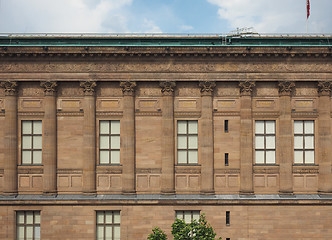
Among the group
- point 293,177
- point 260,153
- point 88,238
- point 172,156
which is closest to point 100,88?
point 172,156

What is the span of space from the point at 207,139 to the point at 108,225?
11616mm

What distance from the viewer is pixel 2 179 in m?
31.2

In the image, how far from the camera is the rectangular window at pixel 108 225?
30.8 meters

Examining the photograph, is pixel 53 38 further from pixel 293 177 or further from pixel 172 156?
pixel 293 177

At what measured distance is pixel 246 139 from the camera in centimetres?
3109

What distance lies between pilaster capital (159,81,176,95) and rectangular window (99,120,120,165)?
5075mm

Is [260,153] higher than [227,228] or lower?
higher

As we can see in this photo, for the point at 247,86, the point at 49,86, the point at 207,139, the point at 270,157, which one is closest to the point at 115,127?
the point at 49,86

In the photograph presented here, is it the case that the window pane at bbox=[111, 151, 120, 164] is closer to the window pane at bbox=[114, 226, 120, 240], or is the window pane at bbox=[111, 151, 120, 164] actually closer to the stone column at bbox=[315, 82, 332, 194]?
the window pane at bbox=[114, 226, 120, 240]

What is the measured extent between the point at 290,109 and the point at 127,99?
47.9 feet

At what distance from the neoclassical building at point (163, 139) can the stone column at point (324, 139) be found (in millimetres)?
89

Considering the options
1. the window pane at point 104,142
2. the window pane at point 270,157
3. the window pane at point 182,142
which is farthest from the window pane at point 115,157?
the window pane at point 270,157

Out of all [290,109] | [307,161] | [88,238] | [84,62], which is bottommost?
[88,238]

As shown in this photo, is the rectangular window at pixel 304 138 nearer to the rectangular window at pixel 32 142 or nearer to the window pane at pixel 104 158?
the window pane at pixel 104 158
